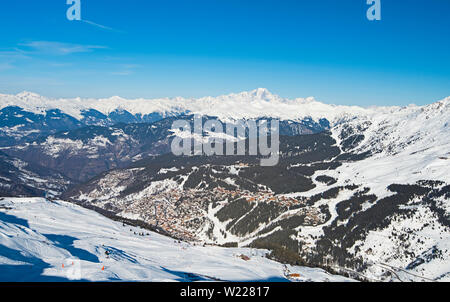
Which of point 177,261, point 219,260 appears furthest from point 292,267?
point 177,261

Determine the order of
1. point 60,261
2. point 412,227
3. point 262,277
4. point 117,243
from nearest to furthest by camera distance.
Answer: point 60,261
point 262,277
point 117,243
point 412,227

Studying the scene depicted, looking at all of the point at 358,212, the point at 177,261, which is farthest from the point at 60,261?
the point at 358,212
